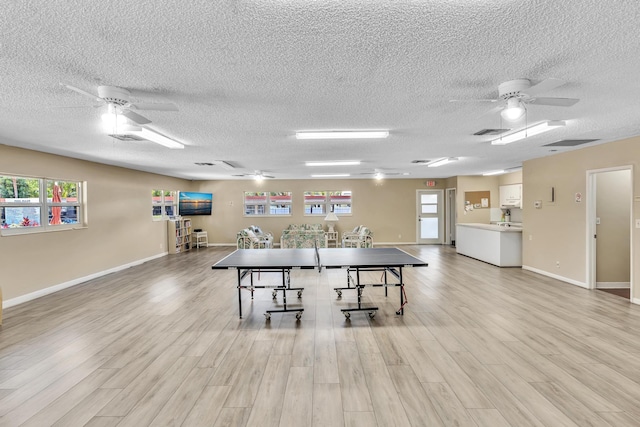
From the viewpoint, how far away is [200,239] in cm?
1063

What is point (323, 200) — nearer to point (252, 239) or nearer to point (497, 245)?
point (252, 239)

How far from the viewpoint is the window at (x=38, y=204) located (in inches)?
177

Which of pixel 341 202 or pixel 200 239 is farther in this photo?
pixel 341 202

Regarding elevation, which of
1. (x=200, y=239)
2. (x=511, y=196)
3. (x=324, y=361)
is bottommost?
(x=324, y=361)

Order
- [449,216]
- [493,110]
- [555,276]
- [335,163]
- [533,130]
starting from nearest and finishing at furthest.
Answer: [493,110] → [533,130] → [555,276] → [335,163] → [449,216]

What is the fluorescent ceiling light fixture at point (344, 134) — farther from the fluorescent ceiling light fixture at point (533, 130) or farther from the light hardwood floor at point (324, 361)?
the light hardwood floor at point (324, 361)

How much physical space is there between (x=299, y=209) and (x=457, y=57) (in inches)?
360

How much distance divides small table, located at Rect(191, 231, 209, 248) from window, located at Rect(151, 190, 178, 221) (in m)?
1.09

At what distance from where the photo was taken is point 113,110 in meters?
2.45

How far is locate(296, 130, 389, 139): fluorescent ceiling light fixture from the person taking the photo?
12.4ft

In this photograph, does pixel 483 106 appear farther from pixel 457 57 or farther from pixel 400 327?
pixel 400 327

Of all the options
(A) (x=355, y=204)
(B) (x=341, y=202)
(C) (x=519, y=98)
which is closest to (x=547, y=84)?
(C) (x=519, y=98)

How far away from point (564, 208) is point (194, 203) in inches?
404

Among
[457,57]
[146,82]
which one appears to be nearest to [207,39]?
[146,82]
